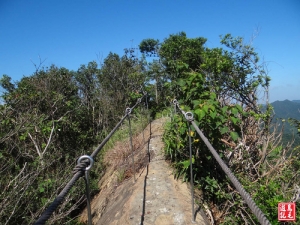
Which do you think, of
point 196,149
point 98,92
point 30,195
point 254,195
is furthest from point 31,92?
point 254,195

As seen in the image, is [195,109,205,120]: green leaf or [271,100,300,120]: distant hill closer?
[195,109,205,120]: green leaf

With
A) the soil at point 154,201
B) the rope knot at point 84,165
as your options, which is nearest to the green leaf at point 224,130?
the soil at point 154,201

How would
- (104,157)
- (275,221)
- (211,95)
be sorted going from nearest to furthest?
(275,221), (211,95), (104,157)

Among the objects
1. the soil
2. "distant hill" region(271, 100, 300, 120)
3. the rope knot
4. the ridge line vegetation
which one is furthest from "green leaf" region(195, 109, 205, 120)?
"distant hill" region(271, 100, 300, 120)

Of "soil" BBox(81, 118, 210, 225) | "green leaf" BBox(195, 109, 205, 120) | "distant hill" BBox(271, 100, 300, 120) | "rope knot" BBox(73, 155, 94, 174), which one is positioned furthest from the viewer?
"distant hill" BBox(271, 100, 300, 120)

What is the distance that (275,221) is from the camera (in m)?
2.07

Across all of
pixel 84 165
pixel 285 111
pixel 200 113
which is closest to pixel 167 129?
pixel 200 113

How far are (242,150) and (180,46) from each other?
5.94 metres

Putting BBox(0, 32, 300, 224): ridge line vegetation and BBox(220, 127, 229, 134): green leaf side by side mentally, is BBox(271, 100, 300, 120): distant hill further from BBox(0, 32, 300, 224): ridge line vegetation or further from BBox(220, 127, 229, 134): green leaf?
BBox(220, 127, 229, 134): green leaf

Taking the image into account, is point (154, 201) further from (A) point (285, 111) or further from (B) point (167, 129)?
(A) point (285, 111)

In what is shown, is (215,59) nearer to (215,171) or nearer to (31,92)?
(215,171)

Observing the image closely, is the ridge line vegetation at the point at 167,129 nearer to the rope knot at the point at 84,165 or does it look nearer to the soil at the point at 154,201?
the soil at the point at 154,201

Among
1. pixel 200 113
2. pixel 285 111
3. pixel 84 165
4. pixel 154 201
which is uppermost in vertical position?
pixel 285 111

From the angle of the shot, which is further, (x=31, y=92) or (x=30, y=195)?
(x=31, y=92)
